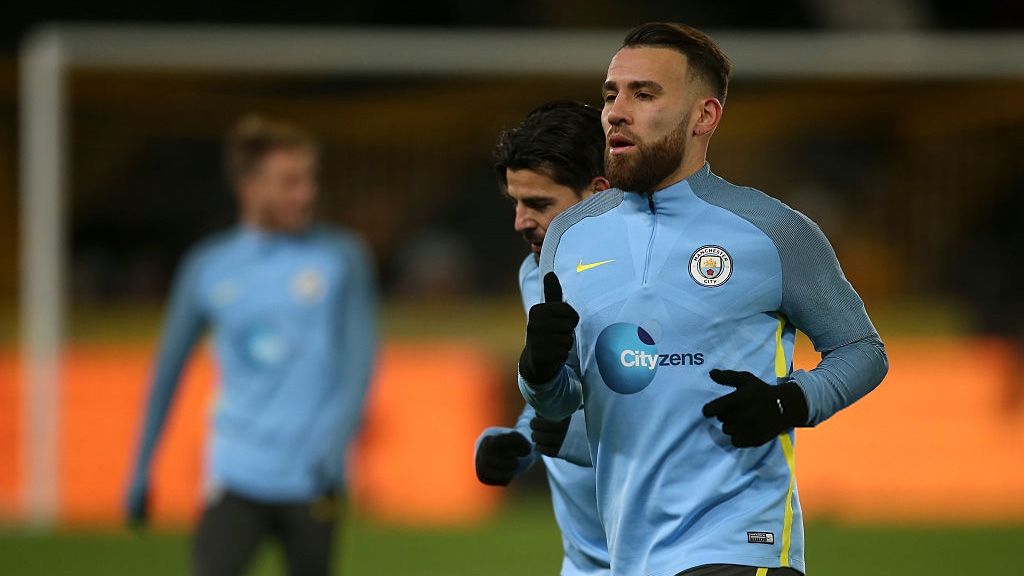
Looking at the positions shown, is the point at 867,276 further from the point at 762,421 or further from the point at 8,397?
the point at 762,421

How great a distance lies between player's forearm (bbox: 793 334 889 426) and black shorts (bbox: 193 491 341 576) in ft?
9.36

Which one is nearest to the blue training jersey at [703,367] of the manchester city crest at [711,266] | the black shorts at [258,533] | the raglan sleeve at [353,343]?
the manchester city crest at [711,266]

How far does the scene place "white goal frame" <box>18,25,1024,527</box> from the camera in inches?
493

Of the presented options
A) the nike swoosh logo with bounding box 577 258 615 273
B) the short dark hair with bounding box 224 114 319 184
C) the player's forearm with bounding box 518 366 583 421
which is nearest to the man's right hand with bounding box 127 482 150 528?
the short dark hair with bounding box 224 114 319 184

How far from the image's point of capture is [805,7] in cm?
2147

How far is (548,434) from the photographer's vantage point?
392cm

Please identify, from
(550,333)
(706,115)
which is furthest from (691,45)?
(550,333)

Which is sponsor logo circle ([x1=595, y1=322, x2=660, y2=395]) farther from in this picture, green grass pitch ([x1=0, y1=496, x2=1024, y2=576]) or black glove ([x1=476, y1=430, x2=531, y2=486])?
green grass pitch ([x1=0, y1=496, x2=1024, y2=576])

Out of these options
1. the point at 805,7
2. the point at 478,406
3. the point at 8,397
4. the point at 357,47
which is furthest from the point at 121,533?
the point at 805,7

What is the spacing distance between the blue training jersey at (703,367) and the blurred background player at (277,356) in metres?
2.61

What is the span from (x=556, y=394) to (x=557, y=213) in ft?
2.37

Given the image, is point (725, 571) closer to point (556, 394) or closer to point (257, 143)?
point (556, 394)

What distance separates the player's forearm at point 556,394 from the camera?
3477 mm

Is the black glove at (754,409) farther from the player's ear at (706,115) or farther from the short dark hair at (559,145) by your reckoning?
the short dark hair at (559,145)
